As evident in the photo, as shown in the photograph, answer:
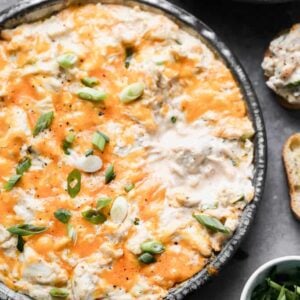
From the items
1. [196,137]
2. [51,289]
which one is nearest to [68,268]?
[51,289]

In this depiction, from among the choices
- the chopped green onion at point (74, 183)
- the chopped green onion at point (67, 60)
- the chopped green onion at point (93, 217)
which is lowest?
the chopped green onion at point (93, 217)

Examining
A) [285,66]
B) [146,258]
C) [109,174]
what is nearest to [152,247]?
[146,258]

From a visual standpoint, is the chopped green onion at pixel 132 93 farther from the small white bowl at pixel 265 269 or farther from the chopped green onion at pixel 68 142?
the small white bowl at pixel 265 269

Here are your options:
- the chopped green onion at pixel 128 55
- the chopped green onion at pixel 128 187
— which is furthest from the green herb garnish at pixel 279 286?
the chopped green onion at pixel 128 55

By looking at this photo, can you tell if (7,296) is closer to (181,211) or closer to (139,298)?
(139,298)

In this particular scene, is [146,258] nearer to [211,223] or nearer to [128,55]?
[211,223]

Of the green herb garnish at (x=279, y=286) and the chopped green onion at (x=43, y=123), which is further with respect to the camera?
the green herb garnish at (x=279, y=286)

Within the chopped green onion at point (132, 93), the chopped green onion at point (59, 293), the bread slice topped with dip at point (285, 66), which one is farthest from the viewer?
the bread slice topped with dip at point (285, 66)

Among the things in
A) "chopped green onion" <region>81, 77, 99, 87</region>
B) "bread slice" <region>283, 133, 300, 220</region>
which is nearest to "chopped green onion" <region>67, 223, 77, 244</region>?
"chopped green onion" <region>81, 77, 99, 87</region>

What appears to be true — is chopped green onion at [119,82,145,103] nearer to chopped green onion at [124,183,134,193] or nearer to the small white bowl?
chopped green onion at [124,183,134,193]
